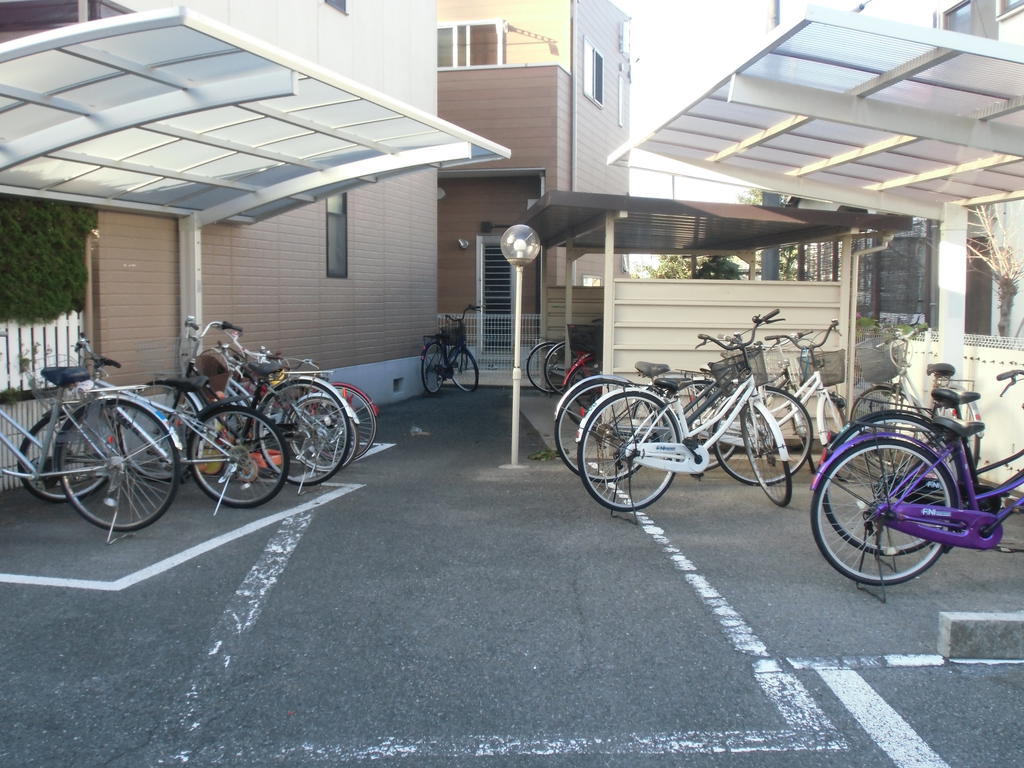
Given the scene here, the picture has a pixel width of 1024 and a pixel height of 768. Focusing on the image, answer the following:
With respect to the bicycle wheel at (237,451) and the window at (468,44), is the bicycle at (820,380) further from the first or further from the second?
the window at (468,44)

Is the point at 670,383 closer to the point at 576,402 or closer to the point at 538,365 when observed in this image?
the point at 576,402

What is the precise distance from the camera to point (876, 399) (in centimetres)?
788

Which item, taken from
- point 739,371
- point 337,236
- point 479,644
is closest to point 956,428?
point 739,371

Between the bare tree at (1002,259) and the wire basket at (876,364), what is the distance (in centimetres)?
241

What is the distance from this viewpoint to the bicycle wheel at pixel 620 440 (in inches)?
229

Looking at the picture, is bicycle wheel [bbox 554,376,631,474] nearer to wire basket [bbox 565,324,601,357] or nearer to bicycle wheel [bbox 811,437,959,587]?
bicycle wheel [bbox 811,437,959,587]

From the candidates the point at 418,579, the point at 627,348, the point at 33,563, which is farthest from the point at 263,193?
the point at 418,579

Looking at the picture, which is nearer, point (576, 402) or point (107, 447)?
point (107, 447)

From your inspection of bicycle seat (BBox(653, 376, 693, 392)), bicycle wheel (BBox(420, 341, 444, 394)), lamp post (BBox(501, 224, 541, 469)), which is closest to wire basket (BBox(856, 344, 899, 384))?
bicycle seat (BBox(653, 376, 693, 392))

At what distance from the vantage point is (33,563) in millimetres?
4840

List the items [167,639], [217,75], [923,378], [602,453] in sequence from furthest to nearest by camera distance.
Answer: [923,378], [602,453], [217,75], [167,639]

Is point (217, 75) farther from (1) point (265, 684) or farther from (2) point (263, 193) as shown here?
(1) point (265, 684)

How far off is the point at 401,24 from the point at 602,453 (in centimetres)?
839

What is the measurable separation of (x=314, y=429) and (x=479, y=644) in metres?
3.28
